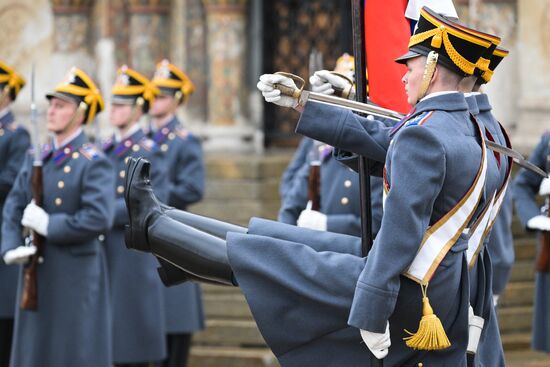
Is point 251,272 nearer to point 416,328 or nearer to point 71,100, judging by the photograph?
point 416,328

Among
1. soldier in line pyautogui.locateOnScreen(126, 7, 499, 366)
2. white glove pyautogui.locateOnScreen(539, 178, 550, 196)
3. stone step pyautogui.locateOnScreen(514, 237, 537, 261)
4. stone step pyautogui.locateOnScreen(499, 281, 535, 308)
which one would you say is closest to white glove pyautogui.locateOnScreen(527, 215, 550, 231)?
white glove pyautogui.locateOnScreen(539, 178, 550, 196)

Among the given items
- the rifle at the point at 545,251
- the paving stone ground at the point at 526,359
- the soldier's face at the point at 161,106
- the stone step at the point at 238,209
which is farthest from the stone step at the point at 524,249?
the soldier's face at the point at 161,106

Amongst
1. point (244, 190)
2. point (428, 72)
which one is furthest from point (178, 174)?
point (428, 72)

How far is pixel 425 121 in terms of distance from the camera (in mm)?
4988

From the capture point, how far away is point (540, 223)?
841cm

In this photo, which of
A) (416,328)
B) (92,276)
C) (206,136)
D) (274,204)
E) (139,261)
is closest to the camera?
(416,328)

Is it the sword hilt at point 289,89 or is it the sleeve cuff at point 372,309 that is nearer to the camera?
the sleeve cuff at point 372,309

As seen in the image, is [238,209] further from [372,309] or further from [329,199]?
[372,309]

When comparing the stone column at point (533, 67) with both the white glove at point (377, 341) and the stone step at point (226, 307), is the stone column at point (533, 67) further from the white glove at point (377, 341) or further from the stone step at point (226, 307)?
the white glove at point (377, 341)

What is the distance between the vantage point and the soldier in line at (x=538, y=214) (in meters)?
8.54

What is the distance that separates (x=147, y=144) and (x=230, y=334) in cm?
179

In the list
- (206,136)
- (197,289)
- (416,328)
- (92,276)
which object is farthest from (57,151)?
(206,136)

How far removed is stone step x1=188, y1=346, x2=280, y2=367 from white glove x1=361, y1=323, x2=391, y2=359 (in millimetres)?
5125

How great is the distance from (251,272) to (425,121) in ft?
2.88
